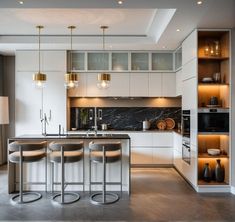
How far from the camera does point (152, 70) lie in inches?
250

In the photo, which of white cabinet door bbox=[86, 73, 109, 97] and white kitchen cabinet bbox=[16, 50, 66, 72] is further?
white cabinet door bbox=[86, 73, 109, 97]

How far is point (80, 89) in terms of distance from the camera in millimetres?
6367

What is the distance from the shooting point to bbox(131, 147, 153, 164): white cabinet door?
20.2 ft

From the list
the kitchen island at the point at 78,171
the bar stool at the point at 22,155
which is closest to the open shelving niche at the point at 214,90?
the kitchen island at the point at 78,171

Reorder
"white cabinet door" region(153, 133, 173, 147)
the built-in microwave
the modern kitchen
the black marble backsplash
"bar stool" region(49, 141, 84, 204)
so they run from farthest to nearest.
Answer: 1. the black marble backsplash
2. "white cabinet door" region(153, 133, 173, 147)
3. the built-in microwave
4. "bar stool" region(49, 141, 84, 204)
5. the modern kitchen

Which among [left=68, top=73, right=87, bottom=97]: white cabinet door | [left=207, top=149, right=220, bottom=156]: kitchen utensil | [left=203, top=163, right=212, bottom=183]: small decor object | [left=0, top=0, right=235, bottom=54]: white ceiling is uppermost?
[left=0, top=0, right=235, bottom=54]: white ceiling

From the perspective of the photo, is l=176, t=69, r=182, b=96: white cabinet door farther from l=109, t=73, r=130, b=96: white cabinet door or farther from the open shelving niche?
l=109, t=73, r=130, b=96: white cabinet door

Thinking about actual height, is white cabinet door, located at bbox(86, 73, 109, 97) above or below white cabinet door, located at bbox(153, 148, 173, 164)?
above

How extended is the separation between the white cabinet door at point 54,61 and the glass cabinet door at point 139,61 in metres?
1.65

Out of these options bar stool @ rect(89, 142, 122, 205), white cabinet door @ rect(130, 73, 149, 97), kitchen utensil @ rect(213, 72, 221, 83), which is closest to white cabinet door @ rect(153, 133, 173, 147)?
white cabinet door @ rect(130, 73, 149, 97)

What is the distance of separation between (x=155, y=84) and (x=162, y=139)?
134cm

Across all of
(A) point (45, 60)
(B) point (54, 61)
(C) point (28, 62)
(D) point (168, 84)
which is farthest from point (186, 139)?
(C) point (28, 62)

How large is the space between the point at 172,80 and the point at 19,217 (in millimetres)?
4469

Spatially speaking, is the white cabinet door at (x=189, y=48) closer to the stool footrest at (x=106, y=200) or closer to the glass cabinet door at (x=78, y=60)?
the glass cabinet door at (x=78, y=60)
